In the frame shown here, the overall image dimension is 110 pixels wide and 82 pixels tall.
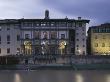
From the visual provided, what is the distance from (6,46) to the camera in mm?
120438

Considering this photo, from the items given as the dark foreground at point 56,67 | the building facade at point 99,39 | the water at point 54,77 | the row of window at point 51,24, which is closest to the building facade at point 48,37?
the row of window at point 51,24

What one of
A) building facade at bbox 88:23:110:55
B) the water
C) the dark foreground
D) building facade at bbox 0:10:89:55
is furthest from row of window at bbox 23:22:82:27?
the water

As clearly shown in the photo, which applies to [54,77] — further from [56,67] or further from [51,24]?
[51,24]

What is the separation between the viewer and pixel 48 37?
120m

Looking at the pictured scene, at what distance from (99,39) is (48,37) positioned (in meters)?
13.7

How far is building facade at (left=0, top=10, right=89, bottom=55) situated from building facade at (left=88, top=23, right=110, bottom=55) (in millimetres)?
6766

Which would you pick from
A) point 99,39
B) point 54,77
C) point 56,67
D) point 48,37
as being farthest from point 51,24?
point 54,77

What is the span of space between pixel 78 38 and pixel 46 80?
57214 millimetres

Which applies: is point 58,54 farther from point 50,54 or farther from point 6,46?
point 6,46

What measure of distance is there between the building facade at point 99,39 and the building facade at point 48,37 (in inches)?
266

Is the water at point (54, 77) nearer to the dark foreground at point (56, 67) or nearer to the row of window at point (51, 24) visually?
the dark foreground at point (56, 67)

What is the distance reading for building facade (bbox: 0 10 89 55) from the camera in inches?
4675

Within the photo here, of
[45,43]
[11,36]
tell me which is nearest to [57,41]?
[45,43]

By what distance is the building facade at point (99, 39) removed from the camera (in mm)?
125000
